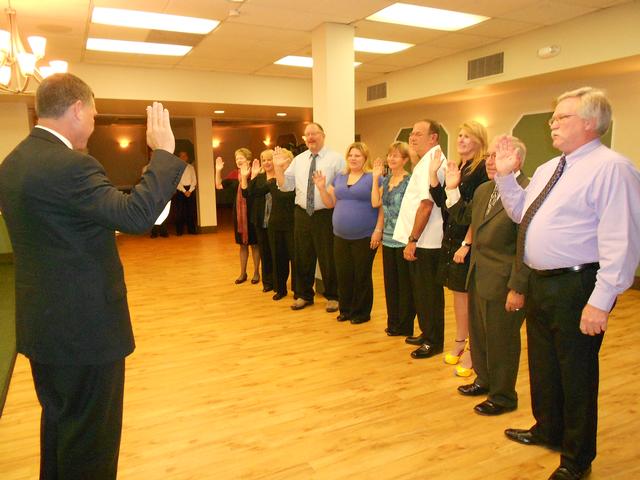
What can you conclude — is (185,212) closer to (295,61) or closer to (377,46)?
(295,61)

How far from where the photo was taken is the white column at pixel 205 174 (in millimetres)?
10727

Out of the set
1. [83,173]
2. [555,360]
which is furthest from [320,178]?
[83,173]

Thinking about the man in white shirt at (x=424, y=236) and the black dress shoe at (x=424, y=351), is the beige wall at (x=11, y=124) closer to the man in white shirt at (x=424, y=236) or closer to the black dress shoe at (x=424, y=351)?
the man in white shirt at (x=424, y=236)

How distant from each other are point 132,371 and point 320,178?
222 centimetres

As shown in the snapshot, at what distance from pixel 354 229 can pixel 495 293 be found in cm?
177

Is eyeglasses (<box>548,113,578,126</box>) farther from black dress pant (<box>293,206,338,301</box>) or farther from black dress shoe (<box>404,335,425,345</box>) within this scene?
black dress pant (<box>293,206,338,301</box>)

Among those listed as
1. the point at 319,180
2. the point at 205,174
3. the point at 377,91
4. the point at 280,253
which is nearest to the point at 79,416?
the point at 319,180

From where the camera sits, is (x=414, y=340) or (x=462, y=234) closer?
(x=462, y=234)

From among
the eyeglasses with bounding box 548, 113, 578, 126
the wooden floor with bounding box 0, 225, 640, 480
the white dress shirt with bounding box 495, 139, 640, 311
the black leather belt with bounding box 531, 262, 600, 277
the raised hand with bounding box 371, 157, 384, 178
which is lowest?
the wooden floor with bounding box 0, 225, 640, 480

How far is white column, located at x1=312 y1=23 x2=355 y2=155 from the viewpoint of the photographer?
5.41m

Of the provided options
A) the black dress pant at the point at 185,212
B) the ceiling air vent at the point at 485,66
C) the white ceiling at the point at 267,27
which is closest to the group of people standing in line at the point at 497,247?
the white ceiling at the point at 267,27

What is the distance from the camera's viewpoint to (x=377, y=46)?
260 inches

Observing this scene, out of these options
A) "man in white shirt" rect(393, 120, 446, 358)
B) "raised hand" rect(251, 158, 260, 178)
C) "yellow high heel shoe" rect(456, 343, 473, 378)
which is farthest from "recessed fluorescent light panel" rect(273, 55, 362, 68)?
"yellow high heel shoe" rect(456, 343, 473, 378)

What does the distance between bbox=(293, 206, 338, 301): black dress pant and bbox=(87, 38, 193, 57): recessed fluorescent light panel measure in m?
3.11
